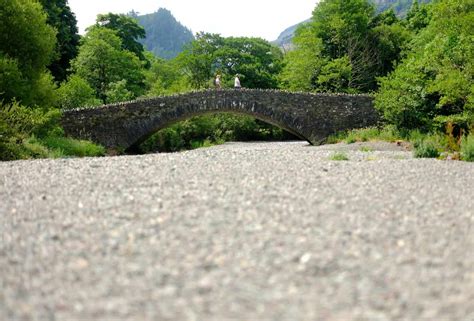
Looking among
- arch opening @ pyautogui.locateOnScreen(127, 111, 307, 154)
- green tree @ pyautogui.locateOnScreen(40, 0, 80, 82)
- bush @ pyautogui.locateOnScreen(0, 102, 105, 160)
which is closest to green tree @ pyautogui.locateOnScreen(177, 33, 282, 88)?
arch opening @ pyautogui.locateOnScreen(127, 111, 307, 154)

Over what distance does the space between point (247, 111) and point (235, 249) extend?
70.7ft

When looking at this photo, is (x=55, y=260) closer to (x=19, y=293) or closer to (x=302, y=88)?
(x=19, y=293)

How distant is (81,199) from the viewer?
250 inches

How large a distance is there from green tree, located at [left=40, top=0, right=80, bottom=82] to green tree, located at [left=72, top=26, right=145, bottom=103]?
95 centimetres

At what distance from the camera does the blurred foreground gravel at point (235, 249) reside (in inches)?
122

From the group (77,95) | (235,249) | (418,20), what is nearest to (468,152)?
(235,249)

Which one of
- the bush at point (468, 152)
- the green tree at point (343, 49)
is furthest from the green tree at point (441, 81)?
the green tree at point (343, 49)

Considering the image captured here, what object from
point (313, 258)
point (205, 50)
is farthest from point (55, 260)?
point (205, 50)

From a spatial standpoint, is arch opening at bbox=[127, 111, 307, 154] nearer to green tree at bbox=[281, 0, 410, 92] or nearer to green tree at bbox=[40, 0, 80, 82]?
green tree at bbox=[281, 0, 410, 92]

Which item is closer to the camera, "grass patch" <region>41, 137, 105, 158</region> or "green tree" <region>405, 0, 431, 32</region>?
"grass patch" <region>41, 137, 105, 158</region>

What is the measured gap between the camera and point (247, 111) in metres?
25.5

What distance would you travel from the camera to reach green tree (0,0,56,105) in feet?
55.0

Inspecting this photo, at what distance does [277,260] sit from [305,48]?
35487 mm

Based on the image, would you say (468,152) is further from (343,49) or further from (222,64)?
(222,64)
